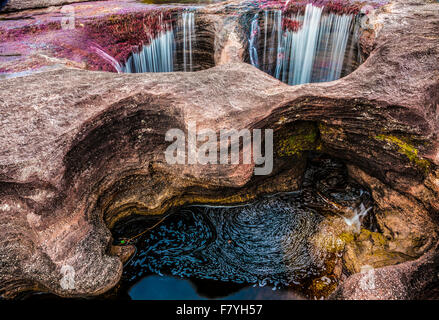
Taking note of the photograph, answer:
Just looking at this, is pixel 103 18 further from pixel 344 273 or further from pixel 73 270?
pixel 344 273

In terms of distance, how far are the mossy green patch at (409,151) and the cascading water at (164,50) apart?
5.45 metres

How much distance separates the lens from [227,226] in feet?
18.5

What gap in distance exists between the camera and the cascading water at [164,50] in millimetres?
8016

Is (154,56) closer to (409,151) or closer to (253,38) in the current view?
(253,38)

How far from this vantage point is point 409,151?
183 inches

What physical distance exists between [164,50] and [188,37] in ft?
2.31

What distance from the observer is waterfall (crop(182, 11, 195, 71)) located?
7.98 m

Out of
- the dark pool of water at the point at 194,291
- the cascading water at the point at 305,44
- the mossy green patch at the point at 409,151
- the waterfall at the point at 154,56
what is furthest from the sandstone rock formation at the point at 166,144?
the waterfall at the point at 154,56

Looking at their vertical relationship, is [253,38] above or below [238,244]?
above

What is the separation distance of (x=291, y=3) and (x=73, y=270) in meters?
7.40

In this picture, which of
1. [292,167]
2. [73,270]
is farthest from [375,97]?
[73,270]

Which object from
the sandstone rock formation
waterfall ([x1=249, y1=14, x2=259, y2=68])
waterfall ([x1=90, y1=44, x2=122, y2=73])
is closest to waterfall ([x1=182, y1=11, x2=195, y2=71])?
waterfall ([x1=249, y1=14, x2=259, y2=68])

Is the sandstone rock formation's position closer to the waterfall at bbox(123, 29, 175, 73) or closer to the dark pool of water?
the dark pool of water

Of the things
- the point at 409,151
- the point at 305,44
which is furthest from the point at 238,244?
the point at 305,44
